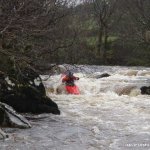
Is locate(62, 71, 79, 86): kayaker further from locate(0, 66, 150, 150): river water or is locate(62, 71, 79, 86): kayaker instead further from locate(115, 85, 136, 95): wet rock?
locate(115, 85, 136, 95): wet rock

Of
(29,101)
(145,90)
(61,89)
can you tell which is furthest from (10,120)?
(145,90)

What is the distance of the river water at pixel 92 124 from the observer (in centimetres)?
927

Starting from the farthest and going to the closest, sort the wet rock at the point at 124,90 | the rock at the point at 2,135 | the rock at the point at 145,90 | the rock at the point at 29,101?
the wet rock at the point at 124,90, the rock at the point at 145,90, the rock at the point at 29,101, the rock at the point at 2,135

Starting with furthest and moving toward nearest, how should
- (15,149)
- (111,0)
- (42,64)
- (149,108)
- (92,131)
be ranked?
1. (111,0)
2. (149,108)
3. (42,64)
4. (92,131)
5. (15,149)

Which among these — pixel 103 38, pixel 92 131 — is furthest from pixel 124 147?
pixel 103 38

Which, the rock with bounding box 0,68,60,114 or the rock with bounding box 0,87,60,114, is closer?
the rock with bounding box 0,68,60,114

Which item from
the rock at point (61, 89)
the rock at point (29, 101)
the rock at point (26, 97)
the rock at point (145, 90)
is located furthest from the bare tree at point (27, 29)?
the rock at point (145, 90)

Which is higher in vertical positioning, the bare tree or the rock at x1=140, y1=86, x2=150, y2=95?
the bare tree

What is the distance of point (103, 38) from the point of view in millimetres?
41438

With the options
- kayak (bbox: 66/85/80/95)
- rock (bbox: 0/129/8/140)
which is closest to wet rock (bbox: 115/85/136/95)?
kayak (bbox: 66/85/80/95)

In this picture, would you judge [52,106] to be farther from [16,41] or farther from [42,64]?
[16,41]

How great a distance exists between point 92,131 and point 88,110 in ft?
9.32

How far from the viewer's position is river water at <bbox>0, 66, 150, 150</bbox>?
9.27 m

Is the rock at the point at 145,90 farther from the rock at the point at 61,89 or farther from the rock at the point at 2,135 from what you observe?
the rock at the point at 2,135
